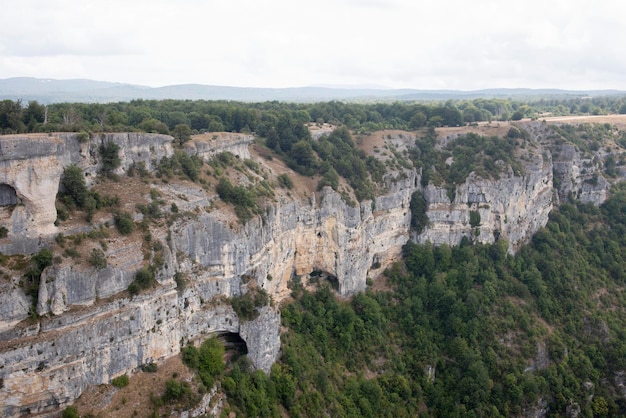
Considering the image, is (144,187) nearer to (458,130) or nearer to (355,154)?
(355,154)

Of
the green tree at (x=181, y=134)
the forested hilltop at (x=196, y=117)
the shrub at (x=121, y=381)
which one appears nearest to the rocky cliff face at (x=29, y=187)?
the forested hilltop at (x=196, y=117)

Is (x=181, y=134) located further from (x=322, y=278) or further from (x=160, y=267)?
(x=322, y=278)

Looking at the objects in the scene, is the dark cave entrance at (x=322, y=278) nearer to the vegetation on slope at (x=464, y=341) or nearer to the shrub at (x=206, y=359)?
the vegetation on slope at (x=464, y=341)

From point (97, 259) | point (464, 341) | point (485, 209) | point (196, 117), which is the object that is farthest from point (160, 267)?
point (485, 209)

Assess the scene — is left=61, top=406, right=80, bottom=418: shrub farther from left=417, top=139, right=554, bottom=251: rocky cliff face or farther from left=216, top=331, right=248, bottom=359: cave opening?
left=417, top=139, right=554, bottom=251: rocky cliff face

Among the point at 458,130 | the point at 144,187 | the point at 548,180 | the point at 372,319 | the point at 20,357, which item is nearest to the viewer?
the point at 20,357

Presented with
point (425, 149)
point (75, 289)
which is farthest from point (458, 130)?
point (75, 289)
